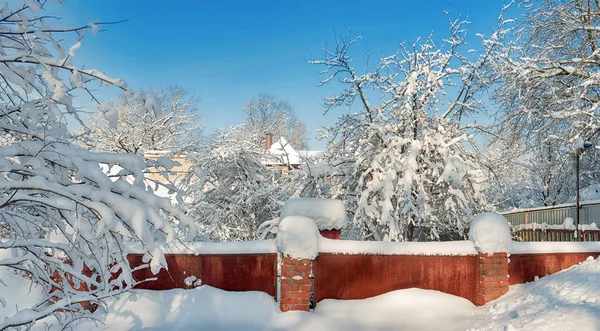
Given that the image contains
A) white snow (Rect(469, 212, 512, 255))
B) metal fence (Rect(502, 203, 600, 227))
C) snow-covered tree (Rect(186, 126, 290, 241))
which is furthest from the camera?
snow-covered tree (Rect(186, 126, 290, 241))

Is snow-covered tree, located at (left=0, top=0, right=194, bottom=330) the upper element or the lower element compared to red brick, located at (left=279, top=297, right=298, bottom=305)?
upper

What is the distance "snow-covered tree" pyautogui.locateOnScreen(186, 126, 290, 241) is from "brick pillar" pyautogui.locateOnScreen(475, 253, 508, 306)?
7.58m

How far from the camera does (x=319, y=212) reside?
6.77 meters

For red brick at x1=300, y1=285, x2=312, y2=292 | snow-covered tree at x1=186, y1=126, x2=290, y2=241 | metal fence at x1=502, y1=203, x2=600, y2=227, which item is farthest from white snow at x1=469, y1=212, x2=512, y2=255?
snow-covered tree at x1=186, y1=126, x2=290, y2=241

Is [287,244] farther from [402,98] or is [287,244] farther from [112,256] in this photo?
[402,98]

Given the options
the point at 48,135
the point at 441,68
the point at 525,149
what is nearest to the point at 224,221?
the point at 441,68

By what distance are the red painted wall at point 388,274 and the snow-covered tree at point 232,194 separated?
6871 millimetres

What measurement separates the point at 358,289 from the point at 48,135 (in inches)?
201

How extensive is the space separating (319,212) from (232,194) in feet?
25.9

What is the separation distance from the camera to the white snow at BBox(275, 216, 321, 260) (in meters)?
5.87

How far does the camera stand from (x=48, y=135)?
2357 mm

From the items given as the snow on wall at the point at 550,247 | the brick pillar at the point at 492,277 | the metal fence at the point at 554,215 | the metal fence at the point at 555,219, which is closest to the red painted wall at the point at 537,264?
the snow on wall at the point at 550,247

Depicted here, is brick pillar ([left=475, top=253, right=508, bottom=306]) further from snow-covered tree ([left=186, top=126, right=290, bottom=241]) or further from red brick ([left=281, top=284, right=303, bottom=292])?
snow-covered tree ([left=186, top=126, right=290, bottom=241])

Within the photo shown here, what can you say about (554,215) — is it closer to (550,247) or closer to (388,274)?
(550,247)
